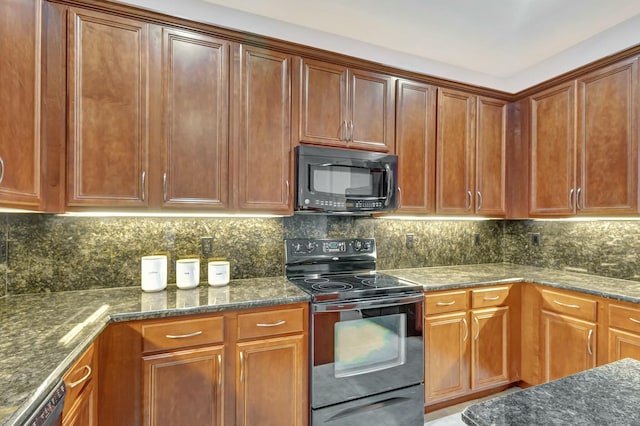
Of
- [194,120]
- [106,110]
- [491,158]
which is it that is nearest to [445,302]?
[491,158]

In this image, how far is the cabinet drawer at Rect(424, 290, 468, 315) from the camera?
7.37 ft

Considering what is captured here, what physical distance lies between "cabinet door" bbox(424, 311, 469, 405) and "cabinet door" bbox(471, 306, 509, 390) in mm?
84

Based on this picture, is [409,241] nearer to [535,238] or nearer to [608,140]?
[535,238]

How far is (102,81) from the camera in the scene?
5.76 ft

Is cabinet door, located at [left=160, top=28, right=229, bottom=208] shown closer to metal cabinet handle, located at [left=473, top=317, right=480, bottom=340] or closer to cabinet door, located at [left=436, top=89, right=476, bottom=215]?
cabinet door, located at [left=436, top=89, right=476, bottom=215]

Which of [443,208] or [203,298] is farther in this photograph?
[443,208]

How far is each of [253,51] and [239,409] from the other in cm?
211

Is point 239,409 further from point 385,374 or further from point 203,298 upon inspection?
point 385,374

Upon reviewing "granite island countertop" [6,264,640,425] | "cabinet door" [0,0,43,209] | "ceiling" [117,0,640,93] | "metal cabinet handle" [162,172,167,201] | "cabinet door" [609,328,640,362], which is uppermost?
"ceiling" [117,0,640,93]

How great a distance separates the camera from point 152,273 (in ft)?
6.26

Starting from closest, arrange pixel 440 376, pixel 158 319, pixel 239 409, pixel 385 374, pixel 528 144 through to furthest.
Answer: pixel 158 319
pixel 239 409
pixel 385 374
pixel 440 376
pixel 528 144

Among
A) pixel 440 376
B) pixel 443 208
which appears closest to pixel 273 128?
pixel 443 208

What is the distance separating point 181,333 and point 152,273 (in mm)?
478

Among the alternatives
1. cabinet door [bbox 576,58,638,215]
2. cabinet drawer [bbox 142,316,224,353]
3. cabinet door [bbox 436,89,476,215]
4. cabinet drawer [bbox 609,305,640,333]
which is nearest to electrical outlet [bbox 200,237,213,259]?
cabinet drawer [bbox 142,316,224,353]
